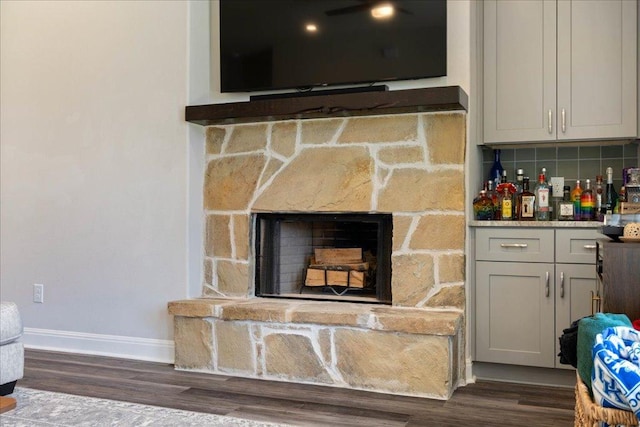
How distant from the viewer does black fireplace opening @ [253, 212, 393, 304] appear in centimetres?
388

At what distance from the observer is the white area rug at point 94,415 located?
2764 mm

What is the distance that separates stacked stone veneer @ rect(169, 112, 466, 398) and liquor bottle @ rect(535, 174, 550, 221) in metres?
0.53

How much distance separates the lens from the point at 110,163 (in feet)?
13.7

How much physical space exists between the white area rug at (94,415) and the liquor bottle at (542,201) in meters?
1.88

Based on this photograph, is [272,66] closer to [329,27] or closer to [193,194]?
[329,27]

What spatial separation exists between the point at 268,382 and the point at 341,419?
74cm

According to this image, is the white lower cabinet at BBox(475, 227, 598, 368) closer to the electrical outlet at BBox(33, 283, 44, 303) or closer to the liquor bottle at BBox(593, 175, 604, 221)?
the liquor bottle at BBox(593, 175, 604, 221)

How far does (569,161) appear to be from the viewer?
377 cm

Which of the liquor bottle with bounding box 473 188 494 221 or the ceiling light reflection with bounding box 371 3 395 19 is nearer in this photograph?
the ceiling light reflection with bounding box 371 3 395 19

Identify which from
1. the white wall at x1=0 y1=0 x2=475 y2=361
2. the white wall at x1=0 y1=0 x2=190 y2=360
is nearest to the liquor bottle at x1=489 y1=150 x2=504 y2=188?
the white wall at x1=0 y1=0 x2=475 y2=361

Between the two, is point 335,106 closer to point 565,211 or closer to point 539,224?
point 539,224

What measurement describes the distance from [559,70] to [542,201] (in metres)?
0.71

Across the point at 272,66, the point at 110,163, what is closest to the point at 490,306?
the point at 272,66

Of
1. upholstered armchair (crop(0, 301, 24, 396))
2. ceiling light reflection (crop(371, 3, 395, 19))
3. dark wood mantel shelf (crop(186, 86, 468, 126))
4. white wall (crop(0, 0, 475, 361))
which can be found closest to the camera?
upholstered armchair (crop(0, 301, 24, 396))
